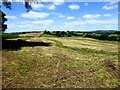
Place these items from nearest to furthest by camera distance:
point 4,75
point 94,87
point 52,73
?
point 94,87, point 4,75, point 52,73

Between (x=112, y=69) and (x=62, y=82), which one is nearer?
(x=62, y=82)

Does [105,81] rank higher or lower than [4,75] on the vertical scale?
lower

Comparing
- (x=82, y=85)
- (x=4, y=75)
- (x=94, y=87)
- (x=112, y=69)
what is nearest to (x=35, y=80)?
(x=4, y=75)

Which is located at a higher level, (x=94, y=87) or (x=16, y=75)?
(x=16, y=75)

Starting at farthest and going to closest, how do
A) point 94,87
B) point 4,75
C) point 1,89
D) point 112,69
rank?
point 112,69 → point 4,75 → point 94,87 → point 1,89

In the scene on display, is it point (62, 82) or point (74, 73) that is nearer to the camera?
point (62, 82)

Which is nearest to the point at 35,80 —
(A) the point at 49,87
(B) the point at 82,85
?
(A) the point at 49,87

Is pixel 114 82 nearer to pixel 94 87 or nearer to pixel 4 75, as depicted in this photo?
pixel 94 87

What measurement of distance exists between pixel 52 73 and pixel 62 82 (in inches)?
51.8

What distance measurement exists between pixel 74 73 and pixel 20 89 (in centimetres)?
367

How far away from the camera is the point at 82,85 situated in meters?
5.80

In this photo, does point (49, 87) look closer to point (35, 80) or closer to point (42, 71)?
point (35, 80)

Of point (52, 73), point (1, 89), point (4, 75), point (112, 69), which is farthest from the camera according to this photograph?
point (112, 69)

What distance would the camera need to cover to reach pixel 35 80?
6051 millimetres
